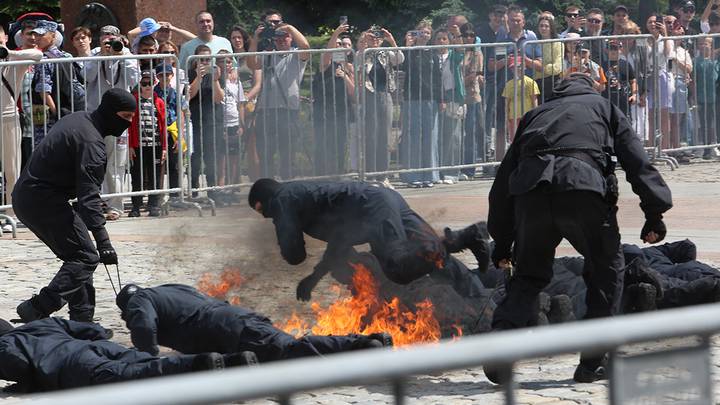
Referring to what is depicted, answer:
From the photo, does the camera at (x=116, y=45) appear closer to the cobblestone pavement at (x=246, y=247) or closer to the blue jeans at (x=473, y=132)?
the cobblestone pavement at (x=246, y=247)

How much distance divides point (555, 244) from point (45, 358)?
91.8 inches

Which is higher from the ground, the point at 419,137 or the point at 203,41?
the point at 203,41

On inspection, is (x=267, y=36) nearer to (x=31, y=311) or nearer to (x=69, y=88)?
(x=69, y=88)

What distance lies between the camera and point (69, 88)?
1182 centimetres

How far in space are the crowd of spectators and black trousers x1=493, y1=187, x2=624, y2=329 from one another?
625 cm

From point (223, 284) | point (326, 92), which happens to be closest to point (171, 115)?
point (326, 92)

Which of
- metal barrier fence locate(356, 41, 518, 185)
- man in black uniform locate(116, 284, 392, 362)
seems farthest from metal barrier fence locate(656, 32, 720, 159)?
man in black uniform locate(116, 284, 392, 362)

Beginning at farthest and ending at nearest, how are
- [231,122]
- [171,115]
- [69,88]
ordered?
1. [231,122]
2. [171,115]
3. [69,88]

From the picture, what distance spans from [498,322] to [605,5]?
68.4 ft

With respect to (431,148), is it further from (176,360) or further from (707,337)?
(707,337)

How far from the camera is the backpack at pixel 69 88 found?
1177 centimetres

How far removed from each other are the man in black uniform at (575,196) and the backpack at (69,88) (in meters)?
6.18

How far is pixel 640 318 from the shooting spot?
238cm

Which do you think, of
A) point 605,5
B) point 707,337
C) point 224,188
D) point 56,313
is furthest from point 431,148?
point 605,5
